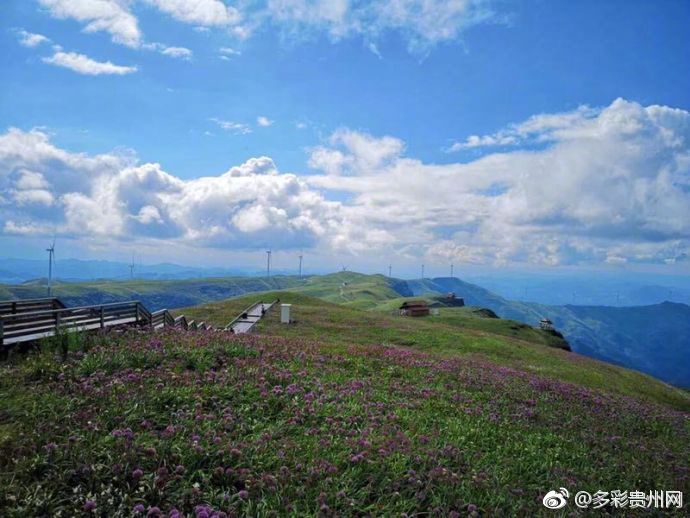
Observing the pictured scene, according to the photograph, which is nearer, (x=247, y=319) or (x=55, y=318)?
(x=55, y=318)

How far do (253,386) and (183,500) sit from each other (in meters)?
5.54

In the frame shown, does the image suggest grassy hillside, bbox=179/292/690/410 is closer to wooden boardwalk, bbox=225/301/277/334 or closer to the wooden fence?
wooden boardwalk, bbox=225/301/277/334

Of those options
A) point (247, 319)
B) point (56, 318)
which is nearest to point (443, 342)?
point (247, 319)

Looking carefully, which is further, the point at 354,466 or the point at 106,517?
the point at 354,466

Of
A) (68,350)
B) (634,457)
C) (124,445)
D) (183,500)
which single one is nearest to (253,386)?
(124,445)

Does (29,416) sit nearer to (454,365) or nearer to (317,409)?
(317,409)

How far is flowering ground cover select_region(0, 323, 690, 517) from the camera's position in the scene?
7645 mm

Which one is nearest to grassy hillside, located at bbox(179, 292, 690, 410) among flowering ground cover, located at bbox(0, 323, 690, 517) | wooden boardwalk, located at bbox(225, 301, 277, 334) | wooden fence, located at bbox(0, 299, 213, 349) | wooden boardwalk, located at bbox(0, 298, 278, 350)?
wooden boardwalk, located at bbox(225, 301, 277, 334)

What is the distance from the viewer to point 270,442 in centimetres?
948

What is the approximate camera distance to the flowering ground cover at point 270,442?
7.64 m

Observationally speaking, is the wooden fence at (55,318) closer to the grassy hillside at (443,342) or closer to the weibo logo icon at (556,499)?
the grassy hillside at (443,342)

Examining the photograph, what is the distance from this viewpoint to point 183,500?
742 cm

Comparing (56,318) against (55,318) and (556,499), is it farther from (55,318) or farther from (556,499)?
(556,499)

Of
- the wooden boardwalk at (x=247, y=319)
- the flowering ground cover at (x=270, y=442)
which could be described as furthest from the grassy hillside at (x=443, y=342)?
the flowering ground cover at (x=270, y=442)
